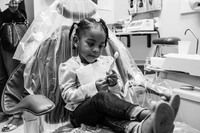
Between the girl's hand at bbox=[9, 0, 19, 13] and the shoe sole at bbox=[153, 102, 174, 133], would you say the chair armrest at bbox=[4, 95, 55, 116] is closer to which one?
the shoe sole at bbox=[153, 102, 174, 133]

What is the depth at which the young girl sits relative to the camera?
0.62 metres

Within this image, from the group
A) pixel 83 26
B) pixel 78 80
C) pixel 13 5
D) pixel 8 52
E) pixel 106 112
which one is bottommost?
pixel 106 112

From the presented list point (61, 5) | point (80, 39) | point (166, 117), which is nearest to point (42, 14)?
point (61, 5)

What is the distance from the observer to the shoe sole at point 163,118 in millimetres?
550

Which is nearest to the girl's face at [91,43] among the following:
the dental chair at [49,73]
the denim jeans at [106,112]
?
the dental chair at [49,73]

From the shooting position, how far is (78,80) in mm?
1007

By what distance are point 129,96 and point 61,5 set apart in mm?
676

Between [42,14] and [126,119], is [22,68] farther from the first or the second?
[126,119]

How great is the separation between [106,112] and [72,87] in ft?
0.81

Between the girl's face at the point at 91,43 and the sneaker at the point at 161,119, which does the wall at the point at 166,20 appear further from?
the sneaker at the point at 161,119

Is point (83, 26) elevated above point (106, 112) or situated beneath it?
elevated above

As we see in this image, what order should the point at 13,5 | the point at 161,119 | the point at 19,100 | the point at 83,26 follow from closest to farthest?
the point at 161,119
the point at 19,100
the point at 83,26
the point at 13,5

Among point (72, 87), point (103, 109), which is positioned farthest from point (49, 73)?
point (103, 109)

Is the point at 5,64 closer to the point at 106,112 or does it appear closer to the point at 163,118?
the point at 106,112
